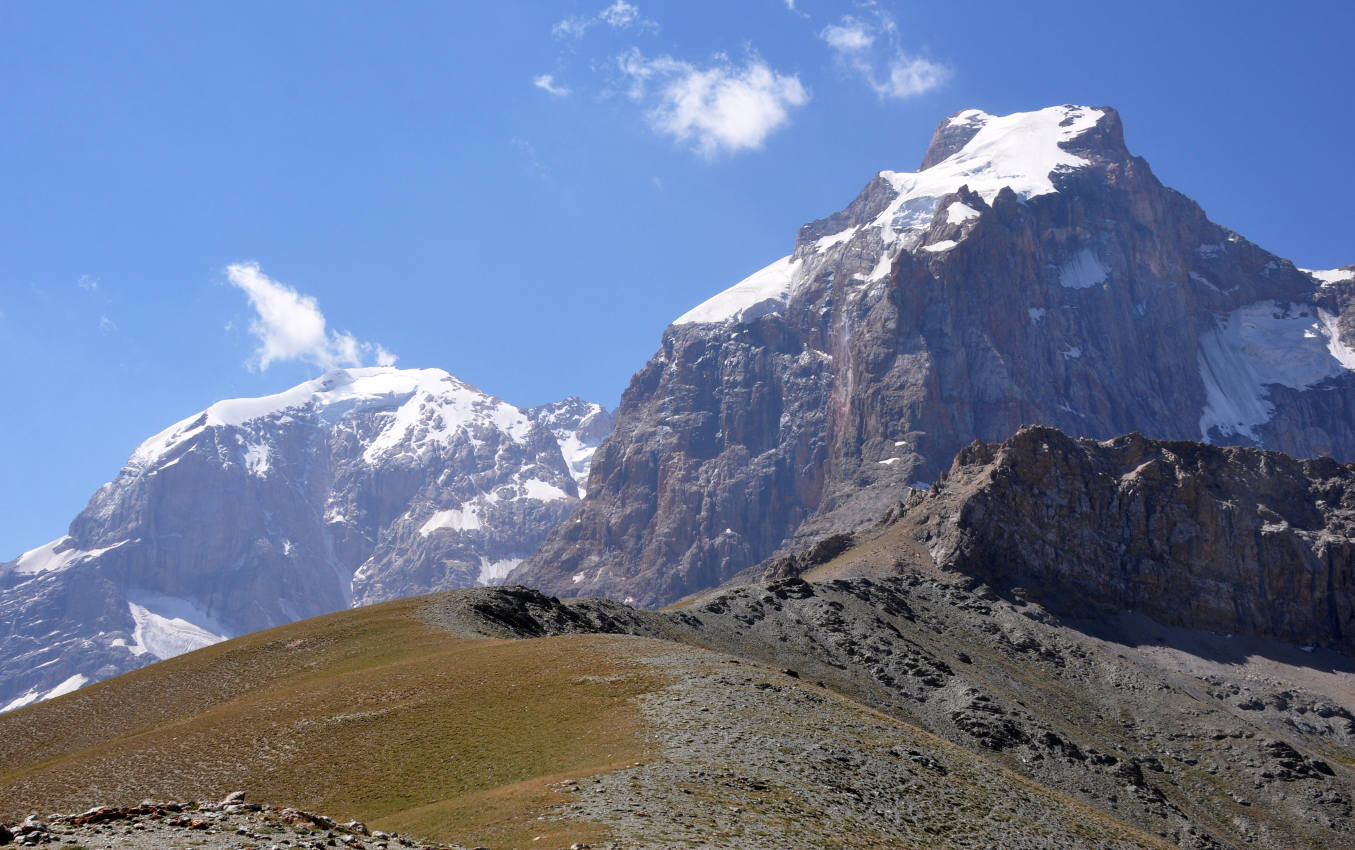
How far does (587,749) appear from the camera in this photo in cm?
4862

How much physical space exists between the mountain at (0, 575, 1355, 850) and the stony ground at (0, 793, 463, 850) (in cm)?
476

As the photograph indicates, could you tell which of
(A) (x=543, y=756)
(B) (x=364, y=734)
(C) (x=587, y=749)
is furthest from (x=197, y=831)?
(B) (x=364, y=734)

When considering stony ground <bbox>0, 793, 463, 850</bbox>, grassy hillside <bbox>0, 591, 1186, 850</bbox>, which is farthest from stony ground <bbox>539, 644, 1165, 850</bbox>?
stony ground <bbox>0, 793, 463, 850</bbox>

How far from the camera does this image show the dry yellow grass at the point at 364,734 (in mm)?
44281

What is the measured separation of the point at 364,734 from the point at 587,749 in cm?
1231

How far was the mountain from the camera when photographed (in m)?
40.6

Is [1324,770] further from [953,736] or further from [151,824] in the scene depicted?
[151,824]

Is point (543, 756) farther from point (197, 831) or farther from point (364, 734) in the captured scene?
point (197, 831)

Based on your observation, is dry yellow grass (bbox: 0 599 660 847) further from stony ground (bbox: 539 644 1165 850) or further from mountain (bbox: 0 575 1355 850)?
stony ground (bbox: 539 644 1165 850)

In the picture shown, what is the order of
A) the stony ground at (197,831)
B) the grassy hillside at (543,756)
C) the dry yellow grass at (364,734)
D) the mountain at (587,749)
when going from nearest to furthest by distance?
the stony ground at (197,831) < the grassy hillside at (543,756) < the mountain at (587,749) < the dry yellow grass at (364,734)

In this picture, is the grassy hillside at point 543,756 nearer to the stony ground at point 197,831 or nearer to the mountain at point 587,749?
the mountain at point 587,749

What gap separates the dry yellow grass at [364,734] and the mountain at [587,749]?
0.19 m

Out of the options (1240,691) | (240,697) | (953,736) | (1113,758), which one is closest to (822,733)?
(240,697)

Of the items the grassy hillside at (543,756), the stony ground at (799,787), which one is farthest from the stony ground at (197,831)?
the stony ground at (799,787)
